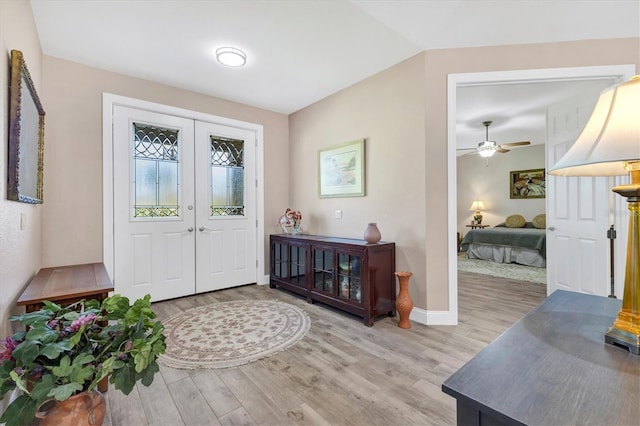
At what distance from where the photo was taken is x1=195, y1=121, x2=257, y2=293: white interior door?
3725 mm

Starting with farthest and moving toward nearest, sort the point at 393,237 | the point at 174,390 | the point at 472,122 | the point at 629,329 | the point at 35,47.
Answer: the point at 472,122 → the point at 393,237 → the point at 35,47 → the point at 174,390 → the point at 629,329

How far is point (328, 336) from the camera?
8.21 ft

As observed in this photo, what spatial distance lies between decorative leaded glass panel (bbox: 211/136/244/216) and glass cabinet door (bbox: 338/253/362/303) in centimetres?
179

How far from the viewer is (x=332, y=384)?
1.82m

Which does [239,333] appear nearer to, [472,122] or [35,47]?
[35,47]

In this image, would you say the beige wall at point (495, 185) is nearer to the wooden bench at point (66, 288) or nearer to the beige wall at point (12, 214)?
the wooden bench at point (66, 288)

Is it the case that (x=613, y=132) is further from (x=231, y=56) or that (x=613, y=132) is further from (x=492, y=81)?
(x=231, y=56)

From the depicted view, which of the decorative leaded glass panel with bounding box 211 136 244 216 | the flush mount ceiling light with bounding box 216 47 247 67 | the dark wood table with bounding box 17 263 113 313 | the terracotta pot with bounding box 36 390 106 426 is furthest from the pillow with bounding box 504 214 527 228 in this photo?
the terracotta pot with bounding box 36 390 106 426

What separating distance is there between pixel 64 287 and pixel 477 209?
8219 millimetres

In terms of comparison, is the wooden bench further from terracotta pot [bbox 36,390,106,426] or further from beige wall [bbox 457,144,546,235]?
beige wall [bbox 457,144,546,235]

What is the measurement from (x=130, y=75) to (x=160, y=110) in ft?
1.41

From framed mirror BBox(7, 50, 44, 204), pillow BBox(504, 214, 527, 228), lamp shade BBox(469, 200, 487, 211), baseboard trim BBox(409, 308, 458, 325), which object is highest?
framed mirror BBox(7, 50, 44, 204)

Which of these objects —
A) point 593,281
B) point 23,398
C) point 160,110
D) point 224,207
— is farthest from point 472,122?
point 23,398

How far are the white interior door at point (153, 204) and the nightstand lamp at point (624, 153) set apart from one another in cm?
362
